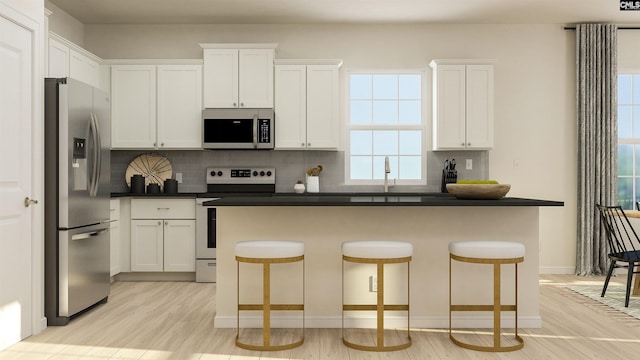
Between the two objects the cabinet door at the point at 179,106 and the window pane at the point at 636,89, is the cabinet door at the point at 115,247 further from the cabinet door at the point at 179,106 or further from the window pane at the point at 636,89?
the window pane at the point at 636,89

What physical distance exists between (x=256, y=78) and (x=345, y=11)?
1201 millimetres

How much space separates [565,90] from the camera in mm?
6160

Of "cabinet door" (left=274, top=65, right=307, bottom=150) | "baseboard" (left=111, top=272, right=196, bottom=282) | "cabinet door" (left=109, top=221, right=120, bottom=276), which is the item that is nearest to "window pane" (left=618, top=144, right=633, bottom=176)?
"cabinet door" (left=274, top=65, right=307, bottom=150)

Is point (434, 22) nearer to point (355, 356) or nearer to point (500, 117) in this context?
point (500, 117)

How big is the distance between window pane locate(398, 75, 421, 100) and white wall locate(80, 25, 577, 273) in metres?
0.14

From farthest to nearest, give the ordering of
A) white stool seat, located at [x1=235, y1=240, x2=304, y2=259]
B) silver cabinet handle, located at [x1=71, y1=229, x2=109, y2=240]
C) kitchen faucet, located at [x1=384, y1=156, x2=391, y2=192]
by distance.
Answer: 1. kitchen faucet, located at [x1=384, y1=156, x2=391, y2=192]
2. silver cabinet handle, located at [x1=71, y1=229, x2=109, y2=240]
3. white stool seat, located at [x1=235, y1=240, x2=304, y2=259]

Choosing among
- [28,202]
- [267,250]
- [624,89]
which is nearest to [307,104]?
[267,250]

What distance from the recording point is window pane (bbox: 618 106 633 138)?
623 cm

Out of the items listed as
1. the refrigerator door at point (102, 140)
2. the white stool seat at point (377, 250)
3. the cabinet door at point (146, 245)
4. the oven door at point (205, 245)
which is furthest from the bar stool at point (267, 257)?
the cabinet door at point (146, 245)

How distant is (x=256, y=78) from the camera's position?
228 inches

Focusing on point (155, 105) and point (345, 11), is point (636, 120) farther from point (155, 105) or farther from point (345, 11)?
point (155, 105)

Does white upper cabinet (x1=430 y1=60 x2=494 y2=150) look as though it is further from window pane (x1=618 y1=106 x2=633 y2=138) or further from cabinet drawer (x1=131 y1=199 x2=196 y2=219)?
cabinet drawer (x1=131 y1=199 x2=196 y2=219)

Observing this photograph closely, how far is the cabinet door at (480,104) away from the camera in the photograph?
19.1ft

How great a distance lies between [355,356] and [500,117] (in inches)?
157
